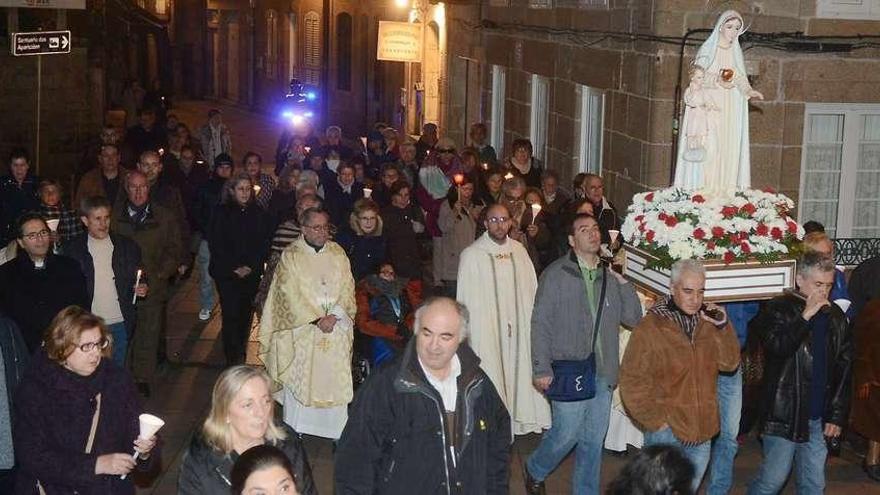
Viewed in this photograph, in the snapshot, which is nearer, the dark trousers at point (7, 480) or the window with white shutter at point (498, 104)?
the dark trousers at point (7, 480)

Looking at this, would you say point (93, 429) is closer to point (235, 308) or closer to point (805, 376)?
point (805, 376)

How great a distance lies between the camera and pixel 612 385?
9.02 m

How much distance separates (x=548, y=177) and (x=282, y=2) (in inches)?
1232

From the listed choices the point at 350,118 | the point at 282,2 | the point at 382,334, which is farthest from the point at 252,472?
the point at 282,2

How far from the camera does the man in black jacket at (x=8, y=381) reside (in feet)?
24.5

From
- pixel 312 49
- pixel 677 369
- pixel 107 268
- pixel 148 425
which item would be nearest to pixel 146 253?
pixel 107 268

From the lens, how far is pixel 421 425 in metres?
6.40

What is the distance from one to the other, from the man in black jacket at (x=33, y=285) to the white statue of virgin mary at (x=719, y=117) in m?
4.60

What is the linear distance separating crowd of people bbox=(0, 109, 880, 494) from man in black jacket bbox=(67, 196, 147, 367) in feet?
0.06

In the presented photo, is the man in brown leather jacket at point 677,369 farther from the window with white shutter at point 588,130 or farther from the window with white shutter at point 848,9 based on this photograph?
the window with white shutter at point 588,130

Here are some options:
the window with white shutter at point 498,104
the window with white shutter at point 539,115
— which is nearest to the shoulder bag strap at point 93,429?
the window with white shutter at point 539,115

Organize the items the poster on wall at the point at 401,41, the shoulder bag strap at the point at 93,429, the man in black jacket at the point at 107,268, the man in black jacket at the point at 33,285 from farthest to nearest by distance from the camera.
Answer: the poster on wall at the point at 401,41 → the man in black jacket at the point at 107,268 → the man in black jacket at the point at 33,285 → the shoulder bag strap at the point at 93,429

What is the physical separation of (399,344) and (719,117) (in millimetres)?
2960

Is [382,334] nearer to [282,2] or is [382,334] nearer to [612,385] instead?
[612,385]
